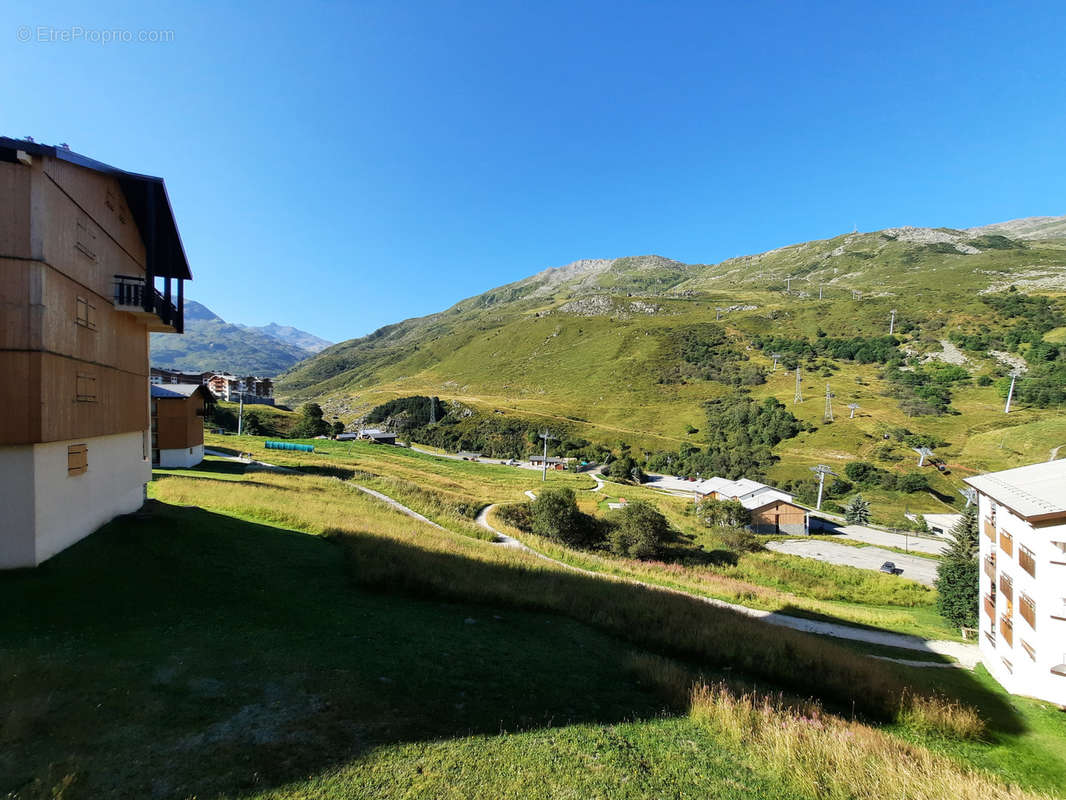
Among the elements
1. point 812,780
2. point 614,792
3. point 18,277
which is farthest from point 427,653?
point 18,277

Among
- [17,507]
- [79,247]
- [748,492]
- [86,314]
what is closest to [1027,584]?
[17,507]

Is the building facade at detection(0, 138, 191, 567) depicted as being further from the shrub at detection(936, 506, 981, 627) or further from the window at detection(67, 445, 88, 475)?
the shrub at detection(936, 506, 981, 627)

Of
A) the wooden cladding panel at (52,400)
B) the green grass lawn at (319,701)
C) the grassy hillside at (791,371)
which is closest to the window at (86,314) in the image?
the wooden cladding panel at (52,400)

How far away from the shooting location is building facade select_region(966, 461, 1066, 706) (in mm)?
11227

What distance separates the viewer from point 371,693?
6328 millimetres

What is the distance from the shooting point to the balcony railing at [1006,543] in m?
13.2

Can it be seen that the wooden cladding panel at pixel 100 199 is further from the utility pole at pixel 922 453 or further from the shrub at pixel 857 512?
the utility pole at pixel 922 453

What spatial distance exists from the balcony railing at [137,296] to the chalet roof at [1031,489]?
83.4ft

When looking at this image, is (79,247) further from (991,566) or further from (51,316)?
(991,566)

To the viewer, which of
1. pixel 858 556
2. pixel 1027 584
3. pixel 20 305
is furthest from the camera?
pixel 858 556

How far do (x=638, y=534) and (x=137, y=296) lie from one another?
31.8m

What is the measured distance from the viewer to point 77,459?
1059 cm

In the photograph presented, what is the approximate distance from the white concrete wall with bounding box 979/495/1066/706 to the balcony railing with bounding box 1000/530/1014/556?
0.69ft

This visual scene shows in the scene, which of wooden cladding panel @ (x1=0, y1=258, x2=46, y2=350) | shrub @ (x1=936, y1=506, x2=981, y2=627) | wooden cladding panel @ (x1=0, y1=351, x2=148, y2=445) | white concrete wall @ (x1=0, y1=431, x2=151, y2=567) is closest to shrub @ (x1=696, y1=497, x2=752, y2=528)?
shrub @ (x1=936, y1=506, x2=981, y2=627)
